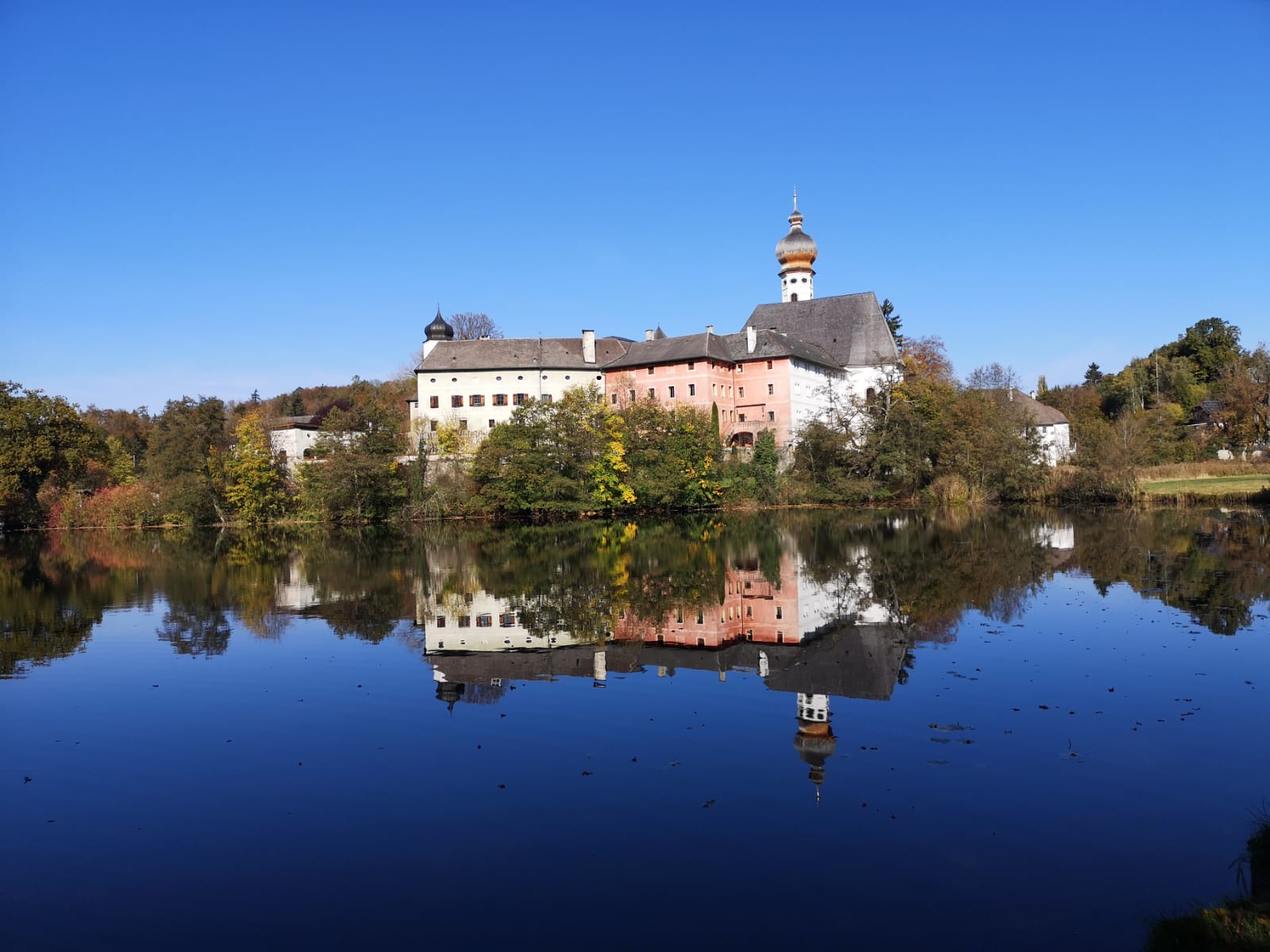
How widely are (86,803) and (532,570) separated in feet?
52.1

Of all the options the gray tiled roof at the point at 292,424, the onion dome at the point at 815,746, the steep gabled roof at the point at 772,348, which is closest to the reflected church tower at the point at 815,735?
the onion dome at the point at 815,746

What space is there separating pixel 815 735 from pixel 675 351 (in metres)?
52.3

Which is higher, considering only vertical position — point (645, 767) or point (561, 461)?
point (561, 461)

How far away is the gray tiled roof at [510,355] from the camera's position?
2436 inches

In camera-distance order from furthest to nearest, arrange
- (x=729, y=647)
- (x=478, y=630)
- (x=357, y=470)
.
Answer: (x=357, y=470)
(x=478, y=630)
(x=729, y=647)

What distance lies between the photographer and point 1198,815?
22.2 ft

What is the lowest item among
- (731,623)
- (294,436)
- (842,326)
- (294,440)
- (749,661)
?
(749,661)

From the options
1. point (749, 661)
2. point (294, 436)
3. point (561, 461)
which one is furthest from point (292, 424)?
point (749, 661)

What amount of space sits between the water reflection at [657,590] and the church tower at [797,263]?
39.7m

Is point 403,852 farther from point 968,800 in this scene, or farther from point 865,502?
point 865,502

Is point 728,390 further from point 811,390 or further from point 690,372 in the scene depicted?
point 811,390

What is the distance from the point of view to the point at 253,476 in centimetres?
5172

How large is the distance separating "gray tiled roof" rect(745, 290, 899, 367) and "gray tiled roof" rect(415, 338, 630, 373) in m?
13.8

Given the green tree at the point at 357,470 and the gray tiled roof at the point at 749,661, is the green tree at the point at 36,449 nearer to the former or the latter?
the green tree at the point at 357,470
